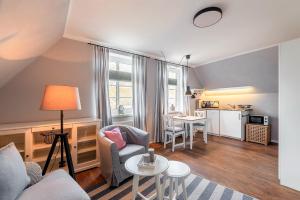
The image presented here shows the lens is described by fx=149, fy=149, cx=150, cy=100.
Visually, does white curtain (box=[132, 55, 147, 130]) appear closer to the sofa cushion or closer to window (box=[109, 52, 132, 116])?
window (box=[109, 52, 132, 116])

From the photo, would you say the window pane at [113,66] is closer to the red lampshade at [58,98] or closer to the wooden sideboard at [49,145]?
the wooden sideboard at [49,145]

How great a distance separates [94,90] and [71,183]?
2064 millimetres

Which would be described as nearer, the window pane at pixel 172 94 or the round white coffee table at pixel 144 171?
the round white coffee table at pixel 144 171

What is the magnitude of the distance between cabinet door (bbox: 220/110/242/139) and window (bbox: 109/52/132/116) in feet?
10.0

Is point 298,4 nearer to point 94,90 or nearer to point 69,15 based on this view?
point 69,15

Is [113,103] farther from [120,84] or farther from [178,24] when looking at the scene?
[178,24]

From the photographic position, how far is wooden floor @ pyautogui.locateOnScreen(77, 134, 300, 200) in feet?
6.76

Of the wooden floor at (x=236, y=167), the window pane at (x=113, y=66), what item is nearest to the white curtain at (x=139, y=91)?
the window pane at (x=113, y=66)

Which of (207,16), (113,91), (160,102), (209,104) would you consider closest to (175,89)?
(160,102)

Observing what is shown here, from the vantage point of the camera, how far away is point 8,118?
233cm

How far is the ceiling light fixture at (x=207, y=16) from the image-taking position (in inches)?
79.0

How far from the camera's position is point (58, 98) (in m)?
1.79

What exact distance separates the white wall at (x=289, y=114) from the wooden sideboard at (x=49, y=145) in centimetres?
293

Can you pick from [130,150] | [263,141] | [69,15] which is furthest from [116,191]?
[263,141]
